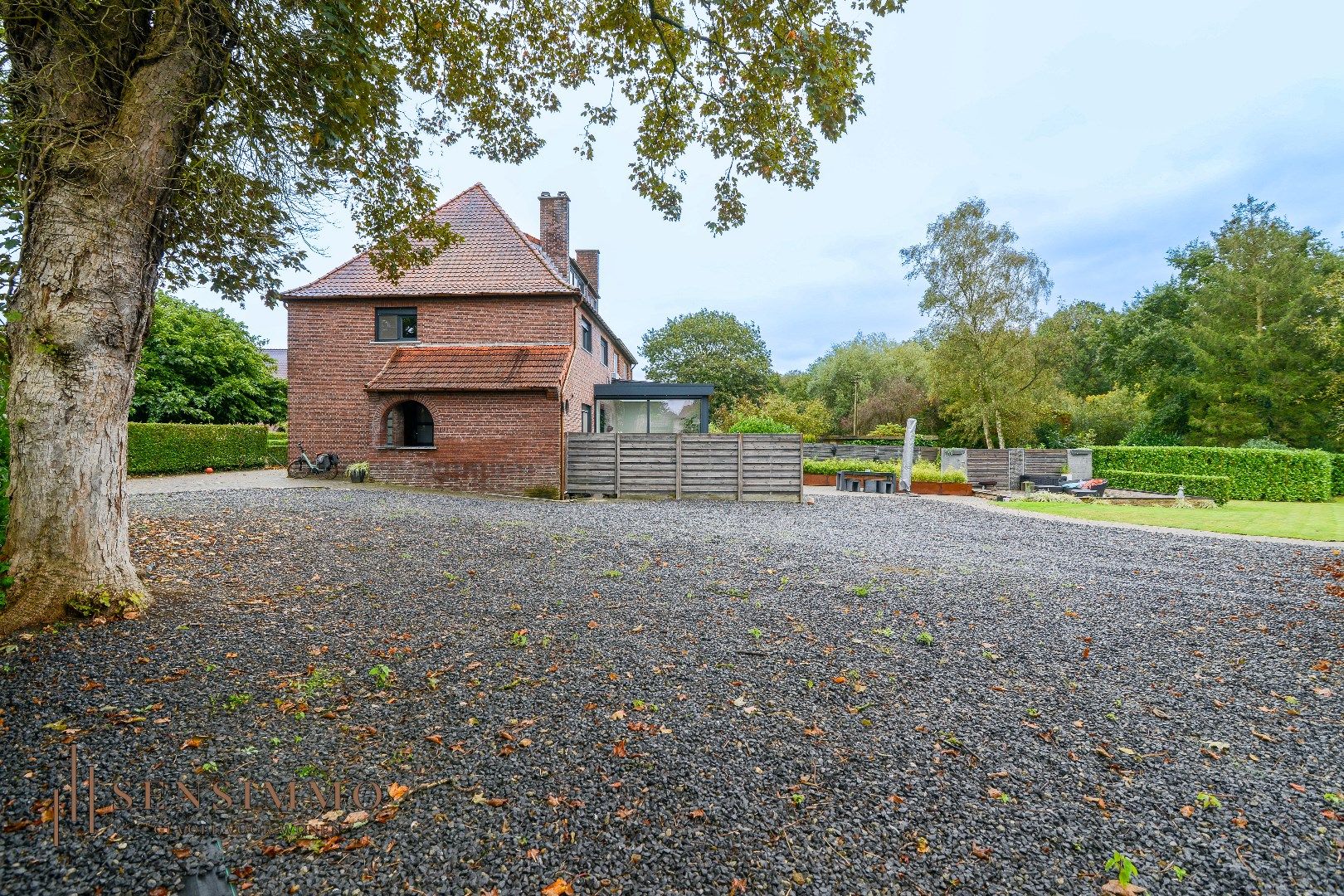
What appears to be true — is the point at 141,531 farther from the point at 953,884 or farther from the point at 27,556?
the point at 953,884

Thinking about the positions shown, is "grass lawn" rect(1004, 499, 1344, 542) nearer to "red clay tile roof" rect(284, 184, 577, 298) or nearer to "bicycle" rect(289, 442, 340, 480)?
"red clay tile roof" rect(284, 184, 577, 298)

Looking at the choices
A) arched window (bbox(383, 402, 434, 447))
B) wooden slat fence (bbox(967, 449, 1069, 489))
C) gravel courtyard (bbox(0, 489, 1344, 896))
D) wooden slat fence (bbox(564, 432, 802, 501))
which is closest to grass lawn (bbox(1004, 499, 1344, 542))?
wooden slat fence (bbox(967, 449, 1069, 489))

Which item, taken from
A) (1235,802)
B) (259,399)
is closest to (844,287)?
(259,399)

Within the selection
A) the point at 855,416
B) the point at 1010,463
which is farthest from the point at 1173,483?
the point at 855,416

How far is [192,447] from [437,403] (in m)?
10.9

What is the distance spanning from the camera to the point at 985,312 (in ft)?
91.8

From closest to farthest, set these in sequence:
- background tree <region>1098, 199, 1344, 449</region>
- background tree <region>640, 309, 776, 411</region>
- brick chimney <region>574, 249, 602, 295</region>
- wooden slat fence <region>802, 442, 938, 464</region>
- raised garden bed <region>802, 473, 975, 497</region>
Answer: raised garden bed <region>802, 473, 975, 497</region> < background tree <region>1098, 199, 1344, 449</region> < brick chimney <region>574, 249, 602, 295</region> < wooden slat fence <region>802, 442, 938, 464</region> < background tree <region>640, 309, 776, 411</region>

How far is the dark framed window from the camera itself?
54.0ft

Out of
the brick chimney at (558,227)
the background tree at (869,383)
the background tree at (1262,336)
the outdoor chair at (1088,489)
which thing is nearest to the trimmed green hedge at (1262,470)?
the outdoor chair at (1088,489)

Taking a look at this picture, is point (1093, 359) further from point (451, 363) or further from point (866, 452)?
point (451, 363)

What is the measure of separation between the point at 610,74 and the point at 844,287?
197 ft

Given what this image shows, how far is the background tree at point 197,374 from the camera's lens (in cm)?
2316

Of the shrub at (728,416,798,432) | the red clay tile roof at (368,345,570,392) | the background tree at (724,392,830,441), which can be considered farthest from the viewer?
the background tree at (724,392,830,441)

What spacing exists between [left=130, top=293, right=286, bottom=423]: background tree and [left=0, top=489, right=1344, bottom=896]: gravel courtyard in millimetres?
22720
